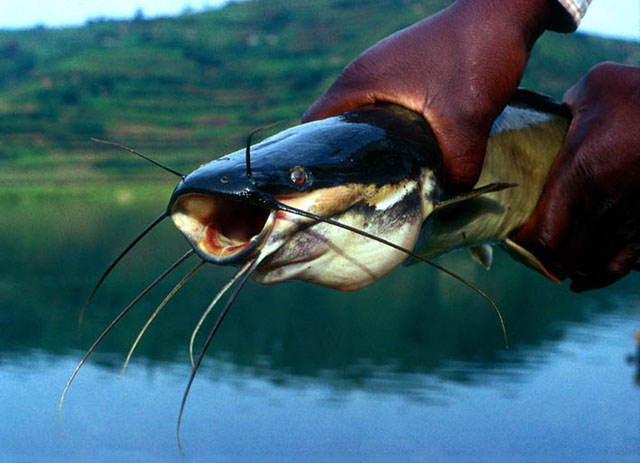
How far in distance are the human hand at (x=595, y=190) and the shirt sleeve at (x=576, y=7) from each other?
28 cm

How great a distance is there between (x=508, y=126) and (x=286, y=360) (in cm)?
3949

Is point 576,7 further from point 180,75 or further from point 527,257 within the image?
point 180,75

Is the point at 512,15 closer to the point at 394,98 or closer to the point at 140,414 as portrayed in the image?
the point at 394,98

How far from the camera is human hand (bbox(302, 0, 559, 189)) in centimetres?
157

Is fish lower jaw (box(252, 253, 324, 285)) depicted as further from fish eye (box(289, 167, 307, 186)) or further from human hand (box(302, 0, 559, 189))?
human hand (box(302, 0, 559, 189))

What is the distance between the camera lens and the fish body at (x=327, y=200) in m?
1.32

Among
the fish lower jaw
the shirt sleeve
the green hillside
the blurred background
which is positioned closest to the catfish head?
the fish lower jaw

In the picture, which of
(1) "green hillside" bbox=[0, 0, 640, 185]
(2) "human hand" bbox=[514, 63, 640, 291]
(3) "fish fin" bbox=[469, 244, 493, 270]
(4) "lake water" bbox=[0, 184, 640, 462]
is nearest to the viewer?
(2) "human hand" bbox=[514, 63, 640, 291]

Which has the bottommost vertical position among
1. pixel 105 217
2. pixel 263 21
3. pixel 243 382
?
pixel 105 217

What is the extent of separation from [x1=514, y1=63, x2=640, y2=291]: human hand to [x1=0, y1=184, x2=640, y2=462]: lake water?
98.0 ft

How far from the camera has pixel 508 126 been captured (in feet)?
6.54

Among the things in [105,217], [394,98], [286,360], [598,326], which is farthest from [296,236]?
[105,217]

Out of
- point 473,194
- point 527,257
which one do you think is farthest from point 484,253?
point 473,194

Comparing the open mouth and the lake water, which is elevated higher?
the open mouth
